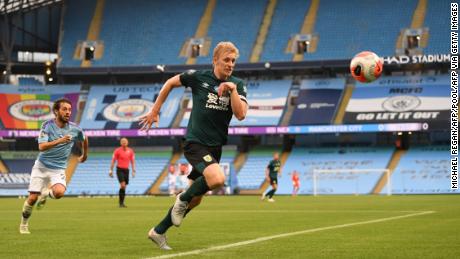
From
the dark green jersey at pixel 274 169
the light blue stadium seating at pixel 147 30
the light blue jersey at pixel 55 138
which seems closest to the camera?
the light blue jersey at pixel 55 138

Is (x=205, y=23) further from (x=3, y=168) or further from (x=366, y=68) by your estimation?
(x=366, y=68)

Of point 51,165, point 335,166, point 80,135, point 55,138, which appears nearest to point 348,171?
point 335,166

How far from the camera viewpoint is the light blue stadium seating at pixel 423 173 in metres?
47.8

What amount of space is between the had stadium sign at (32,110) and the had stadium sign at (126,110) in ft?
13.9

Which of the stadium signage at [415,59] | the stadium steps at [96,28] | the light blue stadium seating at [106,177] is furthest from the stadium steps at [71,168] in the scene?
the stadium signage at [415,59]

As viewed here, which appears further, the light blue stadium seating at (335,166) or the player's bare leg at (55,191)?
the light blue stadium seating at (335,166)

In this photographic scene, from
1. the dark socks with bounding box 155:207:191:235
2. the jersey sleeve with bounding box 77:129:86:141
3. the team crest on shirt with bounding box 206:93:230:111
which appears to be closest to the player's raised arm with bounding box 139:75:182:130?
the team crest on shirt with bounding box 206:93:230:111

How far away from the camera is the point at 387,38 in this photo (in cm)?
5541

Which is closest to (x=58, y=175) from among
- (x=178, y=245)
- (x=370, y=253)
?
(x=178, y=245)

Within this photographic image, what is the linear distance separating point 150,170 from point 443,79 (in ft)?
67.8

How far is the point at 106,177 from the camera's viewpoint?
5597cm

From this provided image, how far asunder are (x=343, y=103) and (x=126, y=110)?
52.2 feet

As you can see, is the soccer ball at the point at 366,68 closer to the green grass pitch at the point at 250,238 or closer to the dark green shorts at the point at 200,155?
the green grass pitch at the point at 250,238

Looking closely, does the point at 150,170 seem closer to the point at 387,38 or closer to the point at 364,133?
the point at 364,133
